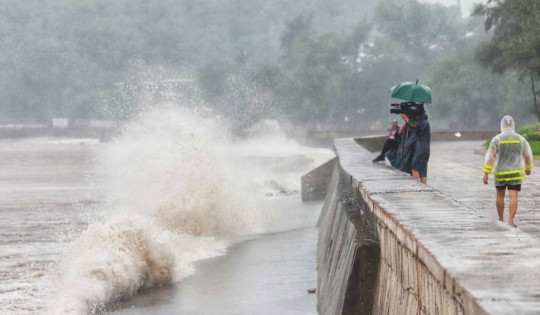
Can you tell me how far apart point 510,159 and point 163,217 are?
1159 cm

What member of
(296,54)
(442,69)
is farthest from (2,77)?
(442,69)

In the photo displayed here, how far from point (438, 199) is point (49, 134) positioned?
15131cm

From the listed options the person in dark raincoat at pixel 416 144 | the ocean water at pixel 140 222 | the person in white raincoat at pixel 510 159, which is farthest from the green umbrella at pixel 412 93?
the ocean water at pixel 140 222

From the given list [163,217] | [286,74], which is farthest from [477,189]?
[286,74]

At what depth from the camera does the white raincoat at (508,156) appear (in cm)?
1045

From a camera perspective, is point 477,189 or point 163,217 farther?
point 163,217

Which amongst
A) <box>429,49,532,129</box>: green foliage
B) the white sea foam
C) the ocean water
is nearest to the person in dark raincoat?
the ocean water

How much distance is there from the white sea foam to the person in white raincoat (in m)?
4.37

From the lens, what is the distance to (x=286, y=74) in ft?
403

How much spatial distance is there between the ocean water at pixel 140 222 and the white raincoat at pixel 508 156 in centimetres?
432

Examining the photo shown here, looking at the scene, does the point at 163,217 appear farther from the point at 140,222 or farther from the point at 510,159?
the point at 510,159

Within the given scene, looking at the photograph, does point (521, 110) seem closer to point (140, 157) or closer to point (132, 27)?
point (140, 157)

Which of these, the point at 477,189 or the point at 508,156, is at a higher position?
the point at 508,156

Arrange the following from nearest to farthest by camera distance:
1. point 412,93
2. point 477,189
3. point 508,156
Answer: point 508,156 < point 412,93 < point 477,189
